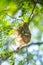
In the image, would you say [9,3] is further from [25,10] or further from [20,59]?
[20,59]

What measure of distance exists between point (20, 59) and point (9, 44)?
0.50 ft

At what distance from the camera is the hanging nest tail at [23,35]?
54.8 inches

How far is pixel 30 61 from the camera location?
1.36 meters

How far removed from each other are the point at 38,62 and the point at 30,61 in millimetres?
66

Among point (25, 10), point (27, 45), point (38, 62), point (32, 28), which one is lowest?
point (38, 62)

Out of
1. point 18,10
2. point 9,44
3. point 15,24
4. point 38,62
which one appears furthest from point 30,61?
point 18,10

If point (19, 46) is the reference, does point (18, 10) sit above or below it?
above

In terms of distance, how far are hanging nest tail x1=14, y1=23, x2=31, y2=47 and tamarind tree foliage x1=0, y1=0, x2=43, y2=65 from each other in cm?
3

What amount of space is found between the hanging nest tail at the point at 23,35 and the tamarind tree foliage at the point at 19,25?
0.03 m

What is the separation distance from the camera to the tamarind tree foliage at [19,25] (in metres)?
1.36

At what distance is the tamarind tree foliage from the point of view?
1.36 m

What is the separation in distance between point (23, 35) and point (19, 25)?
0.30 feet

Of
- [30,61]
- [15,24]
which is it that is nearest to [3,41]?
[15,24]

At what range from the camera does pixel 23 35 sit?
141cm
